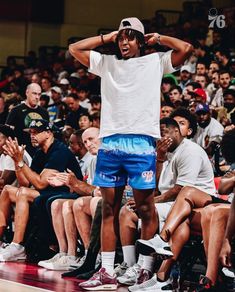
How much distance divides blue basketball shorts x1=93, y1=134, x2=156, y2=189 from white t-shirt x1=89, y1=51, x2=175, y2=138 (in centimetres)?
6

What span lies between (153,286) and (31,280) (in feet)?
3.66

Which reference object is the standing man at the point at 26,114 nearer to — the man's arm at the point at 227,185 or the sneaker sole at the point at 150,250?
the sneaker sole at the point at 150,250

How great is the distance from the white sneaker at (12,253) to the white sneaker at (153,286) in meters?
2.17

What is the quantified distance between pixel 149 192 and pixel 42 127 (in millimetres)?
2126

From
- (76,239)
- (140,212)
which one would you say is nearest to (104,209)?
(140,212)

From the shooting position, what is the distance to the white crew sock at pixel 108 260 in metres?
6.37

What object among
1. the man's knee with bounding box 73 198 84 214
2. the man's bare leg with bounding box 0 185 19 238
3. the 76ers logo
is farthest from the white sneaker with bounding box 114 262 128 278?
the man's bare leg with bounding box 0 185 19 238

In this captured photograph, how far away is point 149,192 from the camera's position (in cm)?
623

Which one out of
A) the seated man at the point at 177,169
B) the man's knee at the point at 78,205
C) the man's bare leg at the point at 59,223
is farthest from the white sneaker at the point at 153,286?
the man's bare leg at the point at 59,223

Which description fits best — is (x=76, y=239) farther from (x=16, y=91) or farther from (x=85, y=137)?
(x=16, y=91)

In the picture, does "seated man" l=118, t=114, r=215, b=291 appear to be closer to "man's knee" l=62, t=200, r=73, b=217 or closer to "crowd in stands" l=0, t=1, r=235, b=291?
"crowd in stands" l=0, t=1, r=235, b=291

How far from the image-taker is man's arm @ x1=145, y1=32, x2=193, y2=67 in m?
6.29

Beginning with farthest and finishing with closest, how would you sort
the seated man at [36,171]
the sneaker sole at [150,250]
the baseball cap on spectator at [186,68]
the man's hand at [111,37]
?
the baseball cap on spectator at [186,68]
the seated man at [36,171]
the man's hand at [111,37]
the sneaker sole at [150,250]

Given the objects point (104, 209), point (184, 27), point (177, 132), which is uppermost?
point (184, 27)
